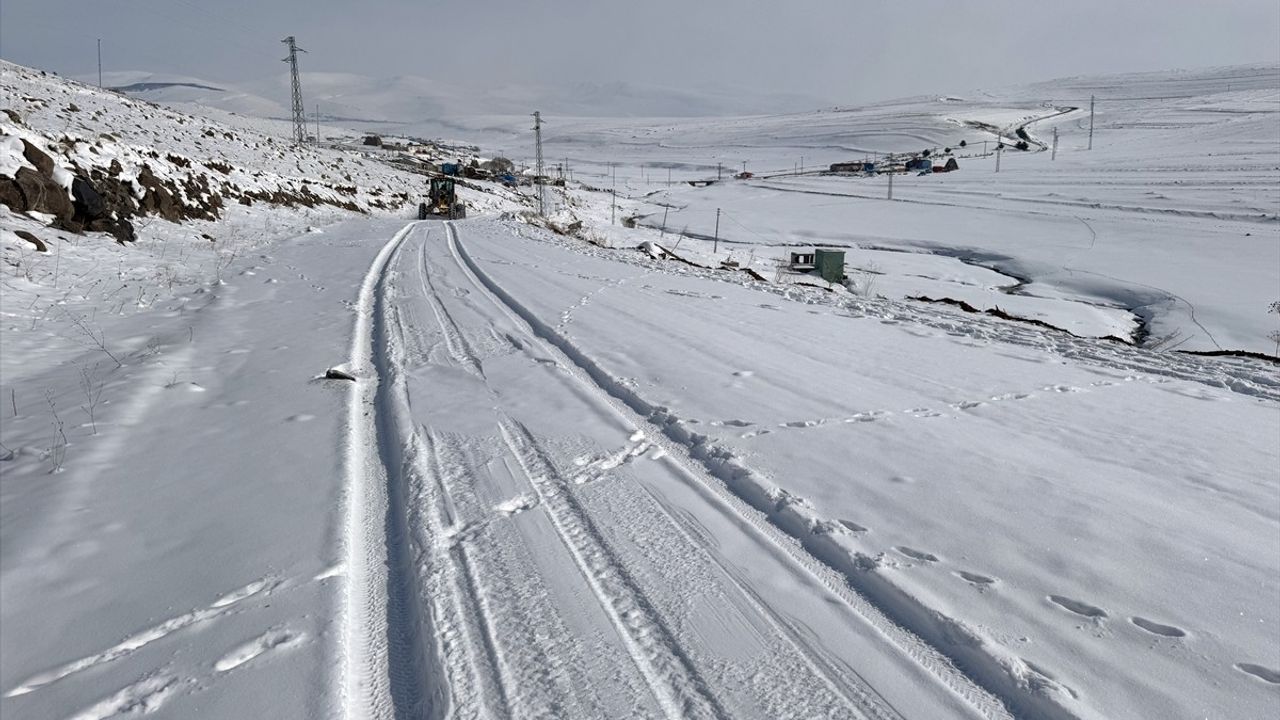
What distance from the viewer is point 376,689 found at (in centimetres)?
245

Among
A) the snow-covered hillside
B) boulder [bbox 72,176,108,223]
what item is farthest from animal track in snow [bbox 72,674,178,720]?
the snow-covered hillside

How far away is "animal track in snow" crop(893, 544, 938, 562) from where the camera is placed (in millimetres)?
3303

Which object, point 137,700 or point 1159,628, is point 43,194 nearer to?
point 137,700

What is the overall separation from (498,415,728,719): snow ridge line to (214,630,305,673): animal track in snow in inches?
44.6

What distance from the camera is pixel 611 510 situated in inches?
146

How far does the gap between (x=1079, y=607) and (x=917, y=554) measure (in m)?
A: 0.65

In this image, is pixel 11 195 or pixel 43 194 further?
pixel 43 194

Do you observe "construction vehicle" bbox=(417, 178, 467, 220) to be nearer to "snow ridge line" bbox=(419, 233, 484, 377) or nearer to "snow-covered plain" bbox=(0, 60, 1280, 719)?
"snow-covered plain" bbox=(0, 60, 1280, 719)

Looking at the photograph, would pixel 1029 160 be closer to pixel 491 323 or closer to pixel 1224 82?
pixel 491 323

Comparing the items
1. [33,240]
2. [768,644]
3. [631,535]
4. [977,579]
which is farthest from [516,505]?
[33,240]

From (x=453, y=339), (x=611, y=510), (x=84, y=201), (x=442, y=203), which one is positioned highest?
(x=442, y=203)

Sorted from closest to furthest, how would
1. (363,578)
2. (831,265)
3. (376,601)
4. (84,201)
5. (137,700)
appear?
(137,700), (376,601), (363,578), (84,201), (831,265)

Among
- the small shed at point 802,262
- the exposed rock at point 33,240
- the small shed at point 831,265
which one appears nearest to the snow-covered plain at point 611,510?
the exposed rock at point 33,240

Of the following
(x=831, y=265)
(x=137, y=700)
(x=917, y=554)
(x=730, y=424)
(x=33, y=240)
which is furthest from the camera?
(x=831, y=265)
